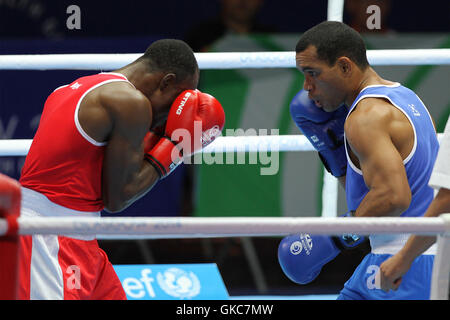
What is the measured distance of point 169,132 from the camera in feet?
7.58

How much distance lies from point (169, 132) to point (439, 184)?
0.93 meters

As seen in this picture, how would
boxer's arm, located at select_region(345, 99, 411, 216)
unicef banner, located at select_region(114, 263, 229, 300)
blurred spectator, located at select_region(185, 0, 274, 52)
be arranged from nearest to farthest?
1. boxer's arm, located at select_region(345, 99, 411, 216)
2. unicef banner, located at select_region(114, 263, 229, 300)
3. blurred spectator, located at select_region(185, 0, 274, 52)

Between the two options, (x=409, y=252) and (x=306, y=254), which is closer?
(x=409, y=252)

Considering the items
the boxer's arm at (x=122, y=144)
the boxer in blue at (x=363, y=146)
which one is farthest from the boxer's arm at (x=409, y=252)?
the boxer's arm at (x=122, y=144)

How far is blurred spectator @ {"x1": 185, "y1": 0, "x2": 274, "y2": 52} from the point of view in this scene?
4.13 m

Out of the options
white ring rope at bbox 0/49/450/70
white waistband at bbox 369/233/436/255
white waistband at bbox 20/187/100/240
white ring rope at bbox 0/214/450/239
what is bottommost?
white waistband at bbox 369/233/436/255

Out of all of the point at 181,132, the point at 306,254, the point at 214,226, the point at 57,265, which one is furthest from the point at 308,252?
the point at 214,226

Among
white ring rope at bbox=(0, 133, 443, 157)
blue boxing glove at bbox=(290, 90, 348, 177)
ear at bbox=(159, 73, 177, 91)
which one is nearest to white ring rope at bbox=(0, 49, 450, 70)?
white ring rope at bbox=(0, 133, 443, 157)

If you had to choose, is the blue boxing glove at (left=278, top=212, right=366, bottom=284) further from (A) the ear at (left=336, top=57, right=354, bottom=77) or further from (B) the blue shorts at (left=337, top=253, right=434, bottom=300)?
(A) the ear at (left=336, top=57, right=354, bottom=77)

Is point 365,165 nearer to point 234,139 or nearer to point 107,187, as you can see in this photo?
point 107,187

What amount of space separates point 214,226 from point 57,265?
839mm

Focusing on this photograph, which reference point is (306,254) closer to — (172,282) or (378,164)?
(378,164)

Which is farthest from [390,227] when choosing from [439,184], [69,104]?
[69,104]

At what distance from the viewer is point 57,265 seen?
2.01m
